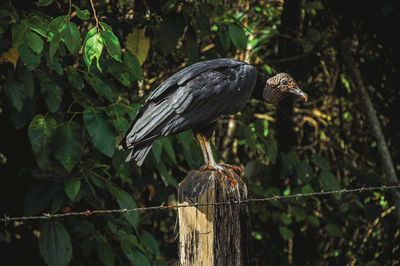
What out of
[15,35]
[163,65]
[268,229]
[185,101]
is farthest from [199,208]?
[268,229]

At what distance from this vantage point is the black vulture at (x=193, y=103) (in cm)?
215

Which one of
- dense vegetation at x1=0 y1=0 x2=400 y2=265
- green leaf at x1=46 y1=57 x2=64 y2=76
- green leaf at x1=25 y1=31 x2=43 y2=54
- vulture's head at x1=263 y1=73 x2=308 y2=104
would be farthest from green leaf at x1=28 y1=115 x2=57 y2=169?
vulture's head at x1=263 y1=73 x2=308 y2=104

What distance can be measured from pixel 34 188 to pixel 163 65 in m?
1.55

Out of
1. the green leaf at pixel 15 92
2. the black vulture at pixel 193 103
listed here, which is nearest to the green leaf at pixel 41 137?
the green leaf at pixel 15 92

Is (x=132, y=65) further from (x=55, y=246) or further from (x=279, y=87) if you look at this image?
(x=55, y=246)

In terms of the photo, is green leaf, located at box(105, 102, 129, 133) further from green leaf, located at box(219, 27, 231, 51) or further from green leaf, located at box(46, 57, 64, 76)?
green leaf, located at box(219, 27, 231, 51)

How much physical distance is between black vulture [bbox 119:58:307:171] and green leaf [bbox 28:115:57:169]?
2.00 ft

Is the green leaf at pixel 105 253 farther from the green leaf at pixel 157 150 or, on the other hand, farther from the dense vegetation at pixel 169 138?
the green leaf at pixel 157 150

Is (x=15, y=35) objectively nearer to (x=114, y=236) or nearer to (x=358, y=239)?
Result: (x=114, y=236)

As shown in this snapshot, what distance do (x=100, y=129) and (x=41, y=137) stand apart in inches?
12.0

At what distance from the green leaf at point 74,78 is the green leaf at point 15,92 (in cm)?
28

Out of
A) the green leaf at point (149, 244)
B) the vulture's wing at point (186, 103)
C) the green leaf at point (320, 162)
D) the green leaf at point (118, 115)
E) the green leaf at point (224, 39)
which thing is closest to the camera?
the vulture's wing at point (186, 103)

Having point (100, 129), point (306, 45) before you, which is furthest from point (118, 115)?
point (306, 45)

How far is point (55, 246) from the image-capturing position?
270cm
